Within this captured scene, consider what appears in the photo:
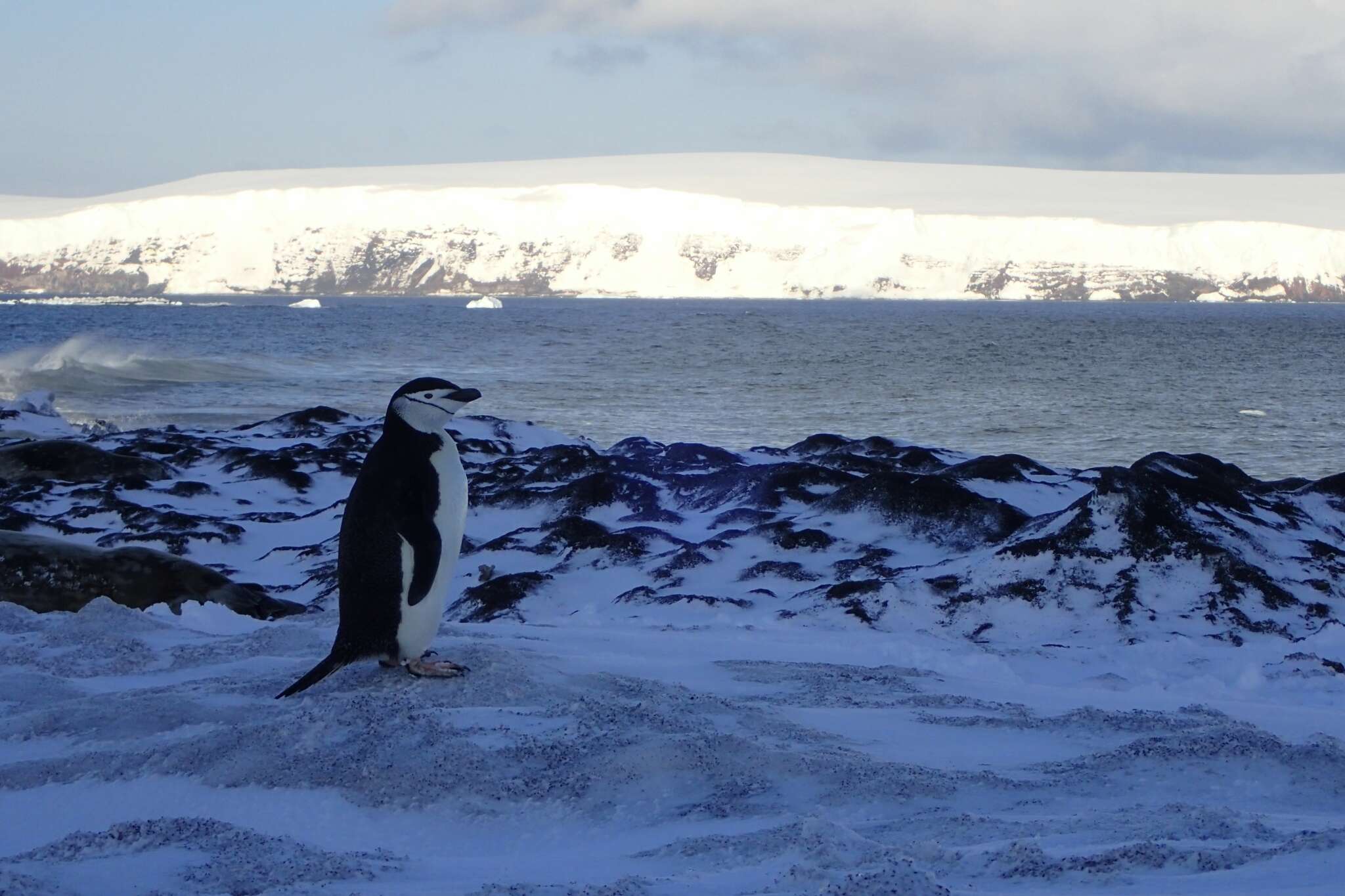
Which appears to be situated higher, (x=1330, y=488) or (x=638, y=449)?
(x=1330, y=488)

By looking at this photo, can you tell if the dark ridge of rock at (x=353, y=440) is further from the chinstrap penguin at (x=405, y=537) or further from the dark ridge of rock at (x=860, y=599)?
the chinstrap penguin at (x=405, y=537)

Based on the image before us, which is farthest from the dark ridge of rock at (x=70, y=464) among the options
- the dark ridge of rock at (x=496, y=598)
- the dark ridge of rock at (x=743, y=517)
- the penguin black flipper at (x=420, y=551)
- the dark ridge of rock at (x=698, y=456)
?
the penguin black flipper at (x=420, y=551)

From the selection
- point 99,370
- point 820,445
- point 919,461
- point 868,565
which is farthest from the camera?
point 99,370

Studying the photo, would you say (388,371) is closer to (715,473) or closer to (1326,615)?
(715,473)

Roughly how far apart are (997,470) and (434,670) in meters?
8.61

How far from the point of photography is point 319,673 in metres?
4.84

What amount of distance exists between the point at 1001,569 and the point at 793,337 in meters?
74.1

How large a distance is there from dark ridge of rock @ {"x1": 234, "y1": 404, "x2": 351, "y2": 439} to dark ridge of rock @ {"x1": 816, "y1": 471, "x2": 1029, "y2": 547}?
10.9m

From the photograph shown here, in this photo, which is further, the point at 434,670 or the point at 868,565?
the point at 868,565

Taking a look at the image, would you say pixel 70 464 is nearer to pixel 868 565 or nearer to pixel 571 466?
pixel 571 466

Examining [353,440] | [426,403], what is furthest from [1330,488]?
[353,440]

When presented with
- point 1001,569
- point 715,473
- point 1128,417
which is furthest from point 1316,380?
point 1001,569

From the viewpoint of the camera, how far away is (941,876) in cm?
290

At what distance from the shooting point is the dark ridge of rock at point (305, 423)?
64.8 feet
